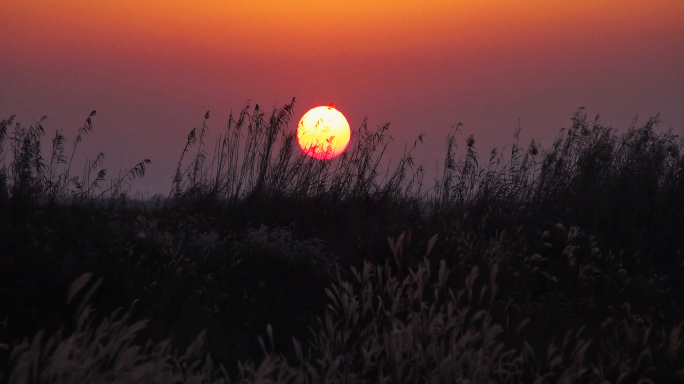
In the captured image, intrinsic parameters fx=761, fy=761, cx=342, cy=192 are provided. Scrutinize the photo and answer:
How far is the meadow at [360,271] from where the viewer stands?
374cm

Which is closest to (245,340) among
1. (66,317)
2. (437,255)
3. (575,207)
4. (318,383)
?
(66,317)

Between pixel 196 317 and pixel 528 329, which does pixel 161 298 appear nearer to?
pixel 196 317

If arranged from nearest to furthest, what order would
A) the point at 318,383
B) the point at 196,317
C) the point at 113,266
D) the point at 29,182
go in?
the point at 318,383 → the point at 196,317 → the point at 113,266 → the point at 29,182

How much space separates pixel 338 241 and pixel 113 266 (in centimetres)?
213

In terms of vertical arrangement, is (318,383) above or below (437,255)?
below

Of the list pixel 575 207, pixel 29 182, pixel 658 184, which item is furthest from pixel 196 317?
pixel 658 184

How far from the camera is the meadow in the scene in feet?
12.3

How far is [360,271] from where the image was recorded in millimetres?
5992

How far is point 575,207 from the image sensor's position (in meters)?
8.27

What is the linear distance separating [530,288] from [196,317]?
277 cm

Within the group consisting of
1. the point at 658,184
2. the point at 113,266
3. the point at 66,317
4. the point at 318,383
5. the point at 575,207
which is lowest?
the point at 318,383

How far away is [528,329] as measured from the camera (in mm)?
5090

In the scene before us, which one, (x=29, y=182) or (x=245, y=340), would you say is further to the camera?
(x=29, y=182)

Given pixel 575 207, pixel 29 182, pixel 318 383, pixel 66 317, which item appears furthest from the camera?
pixel 575 207
